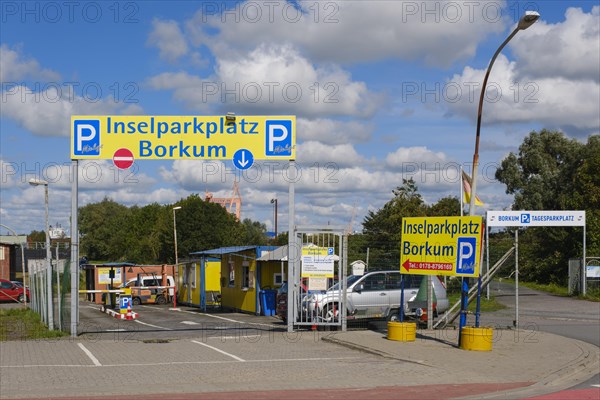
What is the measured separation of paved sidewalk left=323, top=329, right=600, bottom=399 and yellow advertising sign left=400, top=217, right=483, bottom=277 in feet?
5.74

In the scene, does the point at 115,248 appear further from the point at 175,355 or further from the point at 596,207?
the point at 175,355

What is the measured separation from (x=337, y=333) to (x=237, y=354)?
4.20 metres

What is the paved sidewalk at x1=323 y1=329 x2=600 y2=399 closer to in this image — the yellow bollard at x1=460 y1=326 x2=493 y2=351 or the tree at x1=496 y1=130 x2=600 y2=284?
the yellow bollard at x1=460 y1=326 x2=493 y2=351

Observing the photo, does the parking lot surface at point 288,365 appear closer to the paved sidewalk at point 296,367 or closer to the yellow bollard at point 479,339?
the paved sidewalk at point 296,367

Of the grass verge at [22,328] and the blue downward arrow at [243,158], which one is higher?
the blue downward arrow at [243,158]

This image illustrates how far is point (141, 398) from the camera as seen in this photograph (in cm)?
1055

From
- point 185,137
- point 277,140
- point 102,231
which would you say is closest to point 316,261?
point 277,140

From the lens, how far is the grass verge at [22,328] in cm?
1962

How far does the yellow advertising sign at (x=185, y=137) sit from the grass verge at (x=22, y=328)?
4.80m

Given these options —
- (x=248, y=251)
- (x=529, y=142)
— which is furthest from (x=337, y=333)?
(x=529, y=142)

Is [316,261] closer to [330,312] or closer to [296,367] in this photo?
[330,312]

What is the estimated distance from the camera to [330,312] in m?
20.7

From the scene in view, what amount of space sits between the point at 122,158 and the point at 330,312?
696 centimetres

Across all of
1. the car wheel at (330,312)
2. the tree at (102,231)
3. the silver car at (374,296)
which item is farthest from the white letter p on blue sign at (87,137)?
the tree at (102,231)
